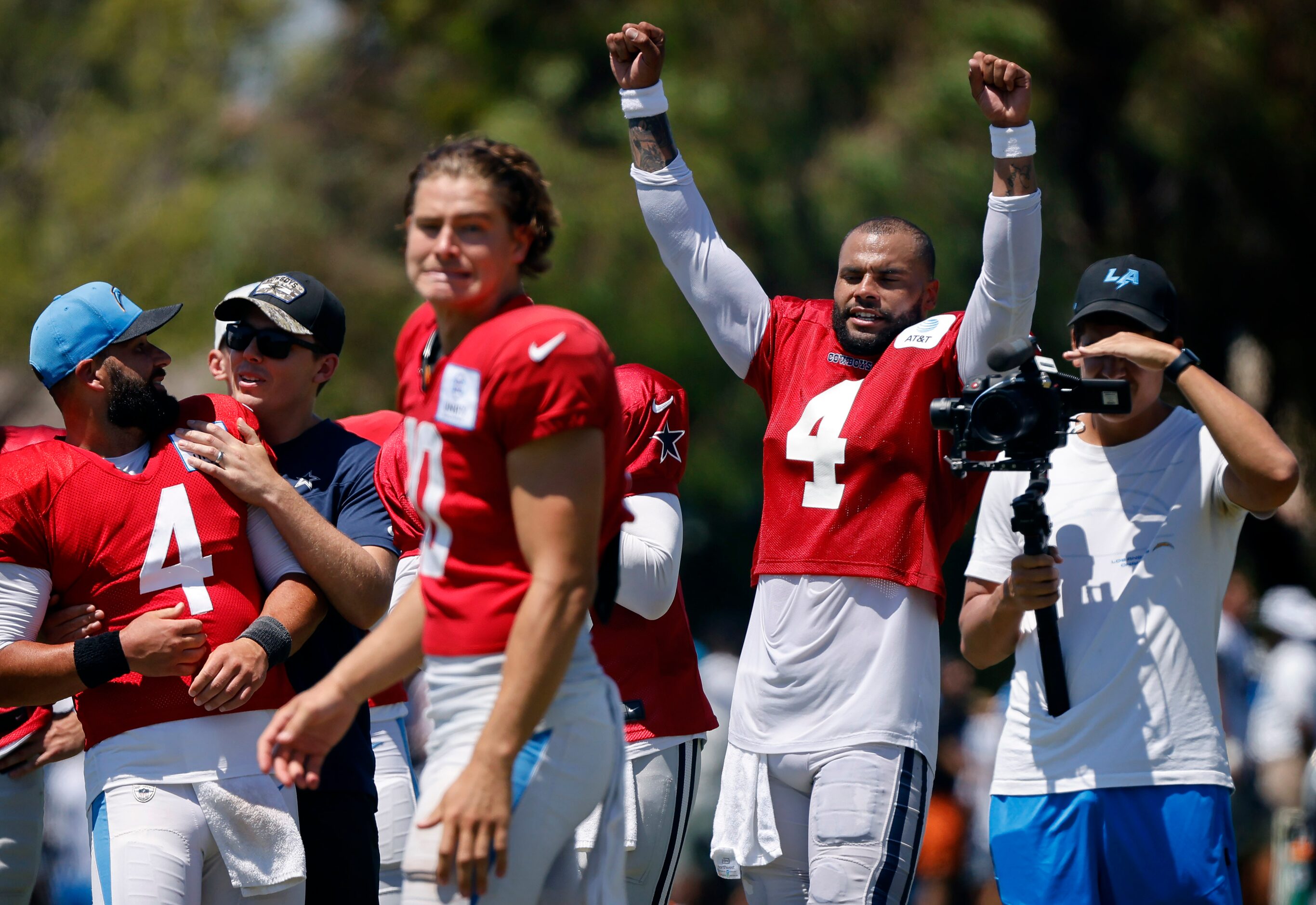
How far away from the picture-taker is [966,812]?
11.0 metres

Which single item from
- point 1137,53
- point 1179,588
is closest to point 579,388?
point 1179,588

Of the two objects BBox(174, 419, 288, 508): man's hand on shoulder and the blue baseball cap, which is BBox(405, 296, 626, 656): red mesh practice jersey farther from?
the blue baseball cap

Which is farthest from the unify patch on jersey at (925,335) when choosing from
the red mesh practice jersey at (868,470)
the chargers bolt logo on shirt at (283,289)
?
the chargers bolt logo on shirt at (283,289)

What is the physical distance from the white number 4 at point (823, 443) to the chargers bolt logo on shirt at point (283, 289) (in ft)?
5.19

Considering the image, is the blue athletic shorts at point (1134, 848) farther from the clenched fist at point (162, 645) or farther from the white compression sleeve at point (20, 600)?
the white compression sleeve at point (20, 600)

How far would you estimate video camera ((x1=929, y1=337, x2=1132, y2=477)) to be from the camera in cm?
389

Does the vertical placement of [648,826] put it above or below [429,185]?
below

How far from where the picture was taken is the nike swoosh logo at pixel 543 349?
2.79 metres

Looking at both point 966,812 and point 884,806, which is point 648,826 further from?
point 966,812

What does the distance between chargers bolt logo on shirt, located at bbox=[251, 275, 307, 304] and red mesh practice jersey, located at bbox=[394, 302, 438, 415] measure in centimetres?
114

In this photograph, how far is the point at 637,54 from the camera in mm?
4270

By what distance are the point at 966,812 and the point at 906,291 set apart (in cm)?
755

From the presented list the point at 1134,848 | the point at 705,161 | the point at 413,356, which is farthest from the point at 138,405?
the point at 705,161

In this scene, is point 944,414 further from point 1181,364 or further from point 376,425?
point 376,425
